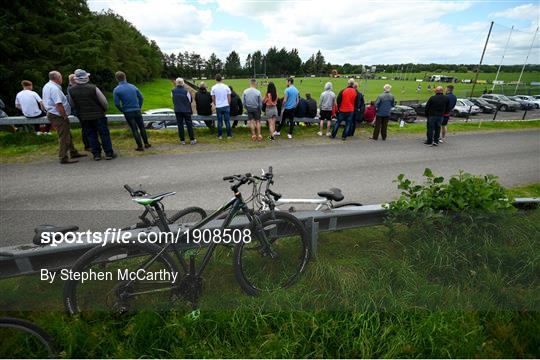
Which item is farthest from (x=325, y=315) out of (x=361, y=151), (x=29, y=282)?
(x=361, y=151)

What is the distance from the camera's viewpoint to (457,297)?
268 centimetres

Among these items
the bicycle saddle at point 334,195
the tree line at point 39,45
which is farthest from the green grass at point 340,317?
the tree line at point 39,45

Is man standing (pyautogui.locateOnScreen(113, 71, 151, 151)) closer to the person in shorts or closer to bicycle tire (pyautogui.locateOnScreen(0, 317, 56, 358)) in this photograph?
the person in shorts

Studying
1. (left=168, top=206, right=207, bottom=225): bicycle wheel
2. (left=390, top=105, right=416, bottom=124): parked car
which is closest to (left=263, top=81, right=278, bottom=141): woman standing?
(left=168, top=206, right=207, bottom=225): bicycle wheel

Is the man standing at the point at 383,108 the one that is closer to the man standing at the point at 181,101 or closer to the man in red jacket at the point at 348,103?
the man in red jacket at the point at 348,103

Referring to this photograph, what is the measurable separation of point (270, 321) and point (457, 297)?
1822 millimetres

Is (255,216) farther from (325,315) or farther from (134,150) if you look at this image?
(134,150)

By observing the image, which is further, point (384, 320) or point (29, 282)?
point (29, 282)

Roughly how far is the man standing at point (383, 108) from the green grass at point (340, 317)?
7.07 meters

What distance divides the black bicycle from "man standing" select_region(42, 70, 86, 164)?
208 inches

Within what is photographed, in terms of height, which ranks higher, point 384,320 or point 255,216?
point 255,216

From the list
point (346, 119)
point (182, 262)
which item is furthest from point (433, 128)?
point (182, 262)

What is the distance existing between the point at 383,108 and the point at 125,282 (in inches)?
362

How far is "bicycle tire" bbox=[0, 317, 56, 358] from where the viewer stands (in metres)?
1.99
